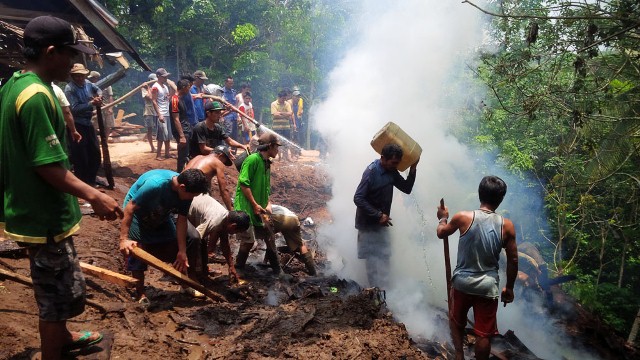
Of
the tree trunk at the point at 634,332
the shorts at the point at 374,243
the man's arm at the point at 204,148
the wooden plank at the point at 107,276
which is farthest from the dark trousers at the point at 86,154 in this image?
the tree trunk at the point at 634,332

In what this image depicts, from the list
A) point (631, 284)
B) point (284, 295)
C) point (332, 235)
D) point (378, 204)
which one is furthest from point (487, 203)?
point (631, 284)

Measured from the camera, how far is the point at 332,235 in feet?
32.2

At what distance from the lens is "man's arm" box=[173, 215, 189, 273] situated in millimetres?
4535

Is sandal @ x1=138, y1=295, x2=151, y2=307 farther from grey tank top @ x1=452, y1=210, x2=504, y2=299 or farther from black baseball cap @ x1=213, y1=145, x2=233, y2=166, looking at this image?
grey tank top @ x1=452, y1=210, x2=504, y2=299

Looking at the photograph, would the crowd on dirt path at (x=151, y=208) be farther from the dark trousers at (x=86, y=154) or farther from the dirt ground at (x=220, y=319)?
the dirt ground at (x=220, y=319)

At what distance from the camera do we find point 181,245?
4551mm

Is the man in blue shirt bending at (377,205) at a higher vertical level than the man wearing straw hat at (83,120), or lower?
lower

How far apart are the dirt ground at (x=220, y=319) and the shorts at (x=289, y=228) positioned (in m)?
0.61

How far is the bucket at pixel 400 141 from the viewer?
651 cm

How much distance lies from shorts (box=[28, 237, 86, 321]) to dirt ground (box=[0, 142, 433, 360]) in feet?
1.93

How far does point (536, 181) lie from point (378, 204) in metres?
7.55

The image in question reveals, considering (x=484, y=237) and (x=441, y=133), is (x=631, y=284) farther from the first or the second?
(x=484, y=237)

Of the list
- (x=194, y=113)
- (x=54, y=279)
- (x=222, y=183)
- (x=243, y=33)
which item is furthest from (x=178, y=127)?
(x=243, y=33)

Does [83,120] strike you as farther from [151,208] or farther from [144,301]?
[144,301]
